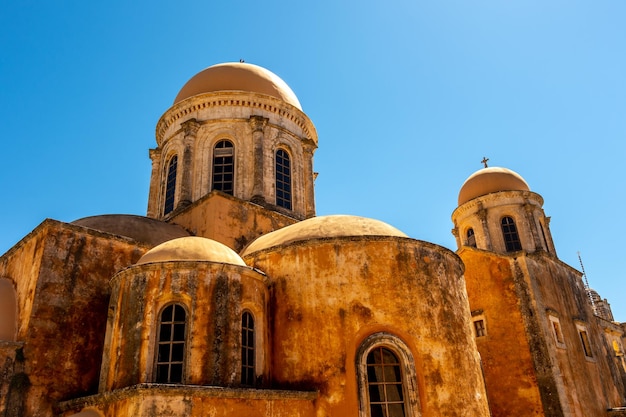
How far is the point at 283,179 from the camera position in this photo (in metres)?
16.2

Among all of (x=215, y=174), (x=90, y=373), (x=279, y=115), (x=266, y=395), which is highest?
(x=279, y=115)

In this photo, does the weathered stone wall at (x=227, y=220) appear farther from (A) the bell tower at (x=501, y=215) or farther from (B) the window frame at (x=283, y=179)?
(A) the bell tower at (x=501, y=215)

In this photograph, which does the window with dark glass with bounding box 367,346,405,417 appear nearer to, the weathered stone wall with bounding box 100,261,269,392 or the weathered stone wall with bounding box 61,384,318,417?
the weathered stone wall with bounding box 61,384,318,417

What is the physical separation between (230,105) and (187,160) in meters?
2.30

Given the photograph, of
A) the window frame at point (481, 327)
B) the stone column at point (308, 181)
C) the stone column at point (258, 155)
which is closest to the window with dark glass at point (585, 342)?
the window frame at point (481, 327)

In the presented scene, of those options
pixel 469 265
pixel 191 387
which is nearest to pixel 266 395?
pixel 191 387

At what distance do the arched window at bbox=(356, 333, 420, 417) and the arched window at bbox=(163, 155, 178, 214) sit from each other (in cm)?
880

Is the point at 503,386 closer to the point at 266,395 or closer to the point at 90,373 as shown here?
the point at 266,395

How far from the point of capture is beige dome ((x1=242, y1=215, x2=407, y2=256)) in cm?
1064

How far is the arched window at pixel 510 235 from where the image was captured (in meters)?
18.9

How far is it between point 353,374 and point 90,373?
16.5 feet

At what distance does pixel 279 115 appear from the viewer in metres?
16.7

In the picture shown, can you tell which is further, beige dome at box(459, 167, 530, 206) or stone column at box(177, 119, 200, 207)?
beige dome at box(459, 167, 530, 206)

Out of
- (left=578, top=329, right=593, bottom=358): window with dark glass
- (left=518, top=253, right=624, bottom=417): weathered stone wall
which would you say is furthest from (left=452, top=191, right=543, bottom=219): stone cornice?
(left=578, top=329, right=593, bottom=358): window with dark glass
